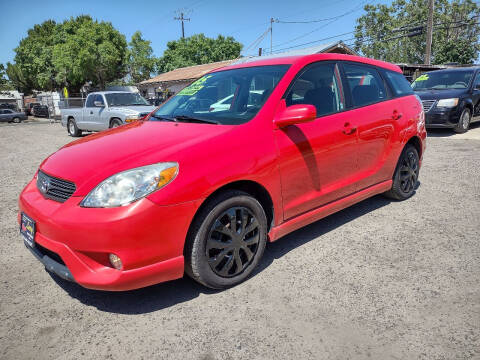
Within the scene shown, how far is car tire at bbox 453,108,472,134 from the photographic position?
9438 mm

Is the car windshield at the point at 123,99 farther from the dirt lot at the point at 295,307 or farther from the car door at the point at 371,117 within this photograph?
the car door at the point at 371,117

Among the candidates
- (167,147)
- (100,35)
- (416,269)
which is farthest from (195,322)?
(100,35)

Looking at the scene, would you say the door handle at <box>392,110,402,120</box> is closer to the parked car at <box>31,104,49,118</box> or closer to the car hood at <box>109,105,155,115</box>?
the car hood at <box>109,105,155,115</box>

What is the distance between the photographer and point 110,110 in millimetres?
11586

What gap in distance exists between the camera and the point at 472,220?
3.86m

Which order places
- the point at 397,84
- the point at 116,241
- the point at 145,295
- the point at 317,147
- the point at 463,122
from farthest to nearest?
the point at 463,122
the point at 397,84
the point at 317,147
the point at 145,295
the point at 116,241

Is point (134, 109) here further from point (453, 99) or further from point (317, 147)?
point (317, 147)

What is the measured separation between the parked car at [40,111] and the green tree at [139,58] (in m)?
10.7

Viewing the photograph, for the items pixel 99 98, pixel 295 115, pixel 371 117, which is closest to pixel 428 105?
pixel 371 117

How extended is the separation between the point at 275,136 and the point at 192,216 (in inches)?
36.9

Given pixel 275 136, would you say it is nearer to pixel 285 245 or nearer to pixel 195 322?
pixel 285 245

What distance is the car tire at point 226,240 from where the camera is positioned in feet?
7.86

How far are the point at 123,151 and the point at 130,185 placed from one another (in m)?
0.43

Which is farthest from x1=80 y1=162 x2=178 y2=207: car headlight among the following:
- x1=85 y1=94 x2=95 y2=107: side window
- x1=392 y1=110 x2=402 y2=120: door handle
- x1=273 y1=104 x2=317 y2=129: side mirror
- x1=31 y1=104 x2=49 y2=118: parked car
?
x1=31 y1=104 x2=49 y2=118: parked car
